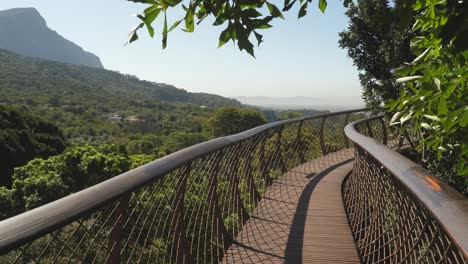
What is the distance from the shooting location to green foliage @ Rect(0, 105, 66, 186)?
28828 mm

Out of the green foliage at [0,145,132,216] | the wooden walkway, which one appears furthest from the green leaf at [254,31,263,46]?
the green foliage at [0,145,132,216]

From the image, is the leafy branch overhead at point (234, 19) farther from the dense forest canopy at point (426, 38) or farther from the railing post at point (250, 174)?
the railing post at point (250, 174)

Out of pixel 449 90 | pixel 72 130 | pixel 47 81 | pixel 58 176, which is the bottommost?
pixel 72 130

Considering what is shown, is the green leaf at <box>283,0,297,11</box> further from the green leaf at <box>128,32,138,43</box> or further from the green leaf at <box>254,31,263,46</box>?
the green leaf at <box>128,32,138,43</box>

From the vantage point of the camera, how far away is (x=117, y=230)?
134cm

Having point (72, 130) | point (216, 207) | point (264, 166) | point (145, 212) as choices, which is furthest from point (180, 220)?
point (72, 130)

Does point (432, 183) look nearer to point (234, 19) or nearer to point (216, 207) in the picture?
point (234, 19)

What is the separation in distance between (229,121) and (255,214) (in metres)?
59.1

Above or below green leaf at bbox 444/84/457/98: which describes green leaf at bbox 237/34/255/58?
above

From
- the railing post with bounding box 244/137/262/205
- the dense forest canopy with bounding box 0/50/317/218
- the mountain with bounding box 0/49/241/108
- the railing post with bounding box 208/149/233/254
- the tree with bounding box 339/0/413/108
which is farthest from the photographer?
the mountain with bounding box 0/49/241/108

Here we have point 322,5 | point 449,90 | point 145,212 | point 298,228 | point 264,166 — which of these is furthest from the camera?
point 264,166

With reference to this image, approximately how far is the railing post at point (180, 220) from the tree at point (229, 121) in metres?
59.8

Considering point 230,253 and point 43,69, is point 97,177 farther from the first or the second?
point 43,69

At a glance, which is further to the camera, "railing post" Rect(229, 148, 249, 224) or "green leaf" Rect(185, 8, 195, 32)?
"railing post" Rect(229, 148, 249, 224)
